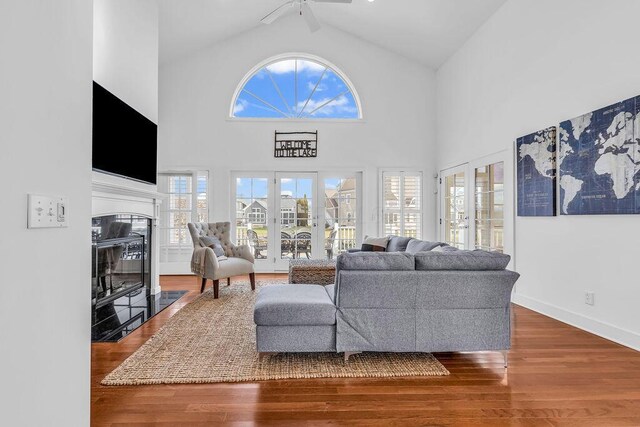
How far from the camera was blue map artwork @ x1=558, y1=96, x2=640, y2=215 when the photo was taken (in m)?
2.95

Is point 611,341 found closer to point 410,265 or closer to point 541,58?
point 410,265

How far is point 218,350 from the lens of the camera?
2844 millimetres

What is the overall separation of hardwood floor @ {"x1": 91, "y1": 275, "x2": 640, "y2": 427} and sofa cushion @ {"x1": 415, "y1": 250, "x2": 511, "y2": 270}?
695mm

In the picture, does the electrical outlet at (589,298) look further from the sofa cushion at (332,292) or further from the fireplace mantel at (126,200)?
the fireplace mantel at (126,200)

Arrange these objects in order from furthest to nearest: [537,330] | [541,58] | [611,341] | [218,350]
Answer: [541,58]
[537,330]
[611,341]
[218,350]

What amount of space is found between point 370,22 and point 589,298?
4888 mm

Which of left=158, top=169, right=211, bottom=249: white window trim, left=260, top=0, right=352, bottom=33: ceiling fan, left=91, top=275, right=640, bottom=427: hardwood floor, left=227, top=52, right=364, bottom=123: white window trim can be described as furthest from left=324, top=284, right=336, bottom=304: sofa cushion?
left=227, top=52, right=364, bottom=123: white window trim

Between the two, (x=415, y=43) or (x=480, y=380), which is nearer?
(x=480, y=380)

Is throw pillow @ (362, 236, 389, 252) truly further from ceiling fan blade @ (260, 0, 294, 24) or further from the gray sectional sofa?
ceiling fan blade @ (260, 0, 294, 24)

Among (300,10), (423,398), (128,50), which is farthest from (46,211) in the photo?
(300,10)

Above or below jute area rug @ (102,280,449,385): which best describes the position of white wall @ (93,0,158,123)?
above

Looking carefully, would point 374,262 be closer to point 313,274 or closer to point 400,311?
point 400,311

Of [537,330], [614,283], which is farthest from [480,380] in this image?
[614,283]

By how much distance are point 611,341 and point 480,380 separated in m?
1.57
